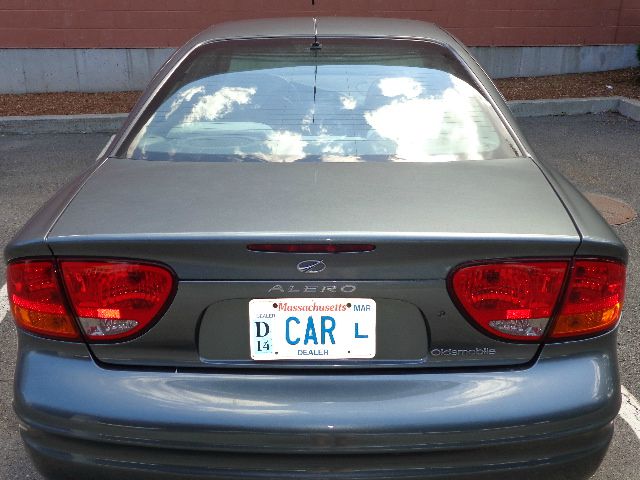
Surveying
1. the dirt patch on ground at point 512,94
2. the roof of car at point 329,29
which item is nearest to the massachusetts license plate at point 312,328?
the roof of car at point 329,29

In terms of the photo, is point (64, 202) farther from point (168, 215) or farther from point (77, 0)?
point (77, 0)

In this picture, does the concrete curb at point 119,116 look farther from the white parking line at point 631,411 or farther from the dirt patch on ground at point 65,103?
the white parking line at point 631,411

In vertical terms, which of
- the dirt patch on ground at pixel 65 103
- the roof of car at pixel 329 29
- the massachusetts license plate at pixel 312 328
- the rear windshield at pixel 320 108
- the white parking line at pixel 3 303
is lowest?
the dirt patch on ground at pixel 65 103

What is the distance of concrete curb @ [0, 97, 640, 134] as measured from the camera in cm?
896

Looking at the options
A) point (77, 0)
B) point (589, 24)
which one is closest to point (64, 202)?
point (77, 0)

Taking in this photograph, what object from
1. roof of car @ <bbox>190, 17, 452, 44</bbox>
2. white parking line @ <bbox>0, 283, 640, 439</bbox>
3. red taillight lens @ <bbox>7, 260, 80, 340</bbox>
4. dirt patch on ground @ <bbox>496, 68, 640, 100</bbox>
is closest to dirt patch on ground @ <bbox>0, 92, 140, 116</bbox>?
dirt patch on ground @ <bbox>496, 68, 640, 100</bbox>

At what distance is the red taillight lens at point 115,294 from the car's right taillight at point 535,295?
2.46 feet

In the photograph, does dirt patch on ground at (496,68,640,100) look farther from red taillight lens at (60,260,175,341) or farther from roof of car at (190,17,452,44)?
red taillight lens at (60,260,175,341)

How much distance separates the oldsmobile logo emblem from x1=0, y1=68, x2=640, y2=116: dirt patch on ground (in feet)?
26.4

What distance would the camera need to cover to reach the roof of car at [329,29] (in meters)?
3.11

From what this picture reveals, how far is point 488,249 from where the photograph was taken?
1.89 meters

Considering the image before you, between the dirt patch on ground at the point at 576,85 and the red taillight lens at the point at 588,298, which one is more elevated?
the red taillight lens at the point at 588,298

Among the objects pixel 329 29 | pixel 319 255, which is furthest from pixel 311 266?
pixel 329 29

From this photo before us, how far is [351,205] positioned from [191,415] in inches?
26.7
